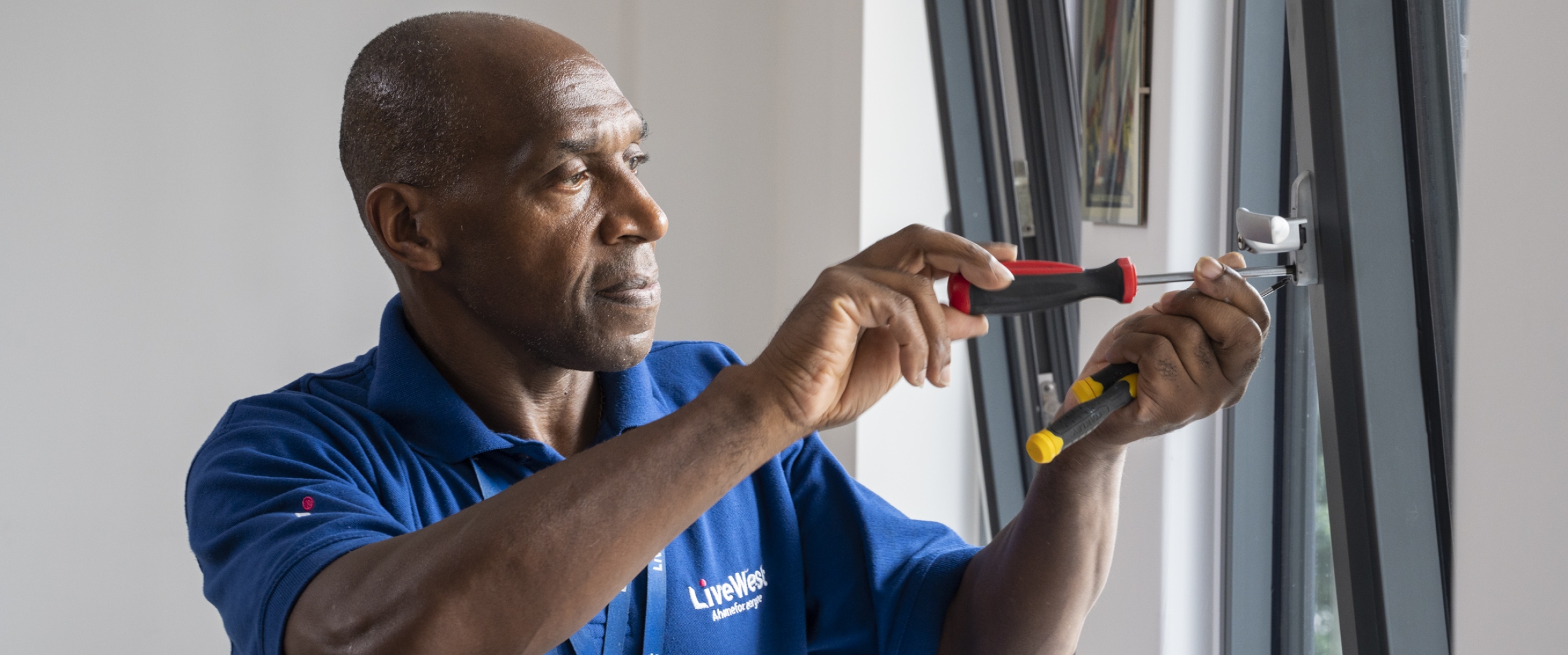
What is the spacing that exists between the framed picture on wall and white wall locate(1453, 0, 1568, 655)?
2.60ft

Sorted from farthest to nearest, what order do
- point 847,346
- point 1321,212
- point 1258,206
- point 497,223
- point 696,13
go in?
point 696,13 < point 1258,206 < point 1321,212 < point 497,223 < point 847,346

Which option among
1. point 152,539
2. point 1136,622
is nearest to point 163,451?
point 152,539

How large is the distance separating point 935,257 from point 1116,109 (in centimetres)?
94

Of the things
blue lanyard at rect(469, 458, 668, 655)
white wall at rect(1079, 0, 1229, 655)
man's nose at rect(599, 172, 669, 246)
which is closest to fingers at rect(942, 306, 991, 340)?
man's nose at rect(599, 172, 669, 246)

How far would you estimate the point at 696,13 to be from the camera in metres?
2.95

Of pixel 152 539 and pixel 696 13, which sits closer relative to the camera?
pixel 152 539

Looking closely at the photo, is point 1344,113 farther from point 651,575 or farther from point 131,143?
point 131,143

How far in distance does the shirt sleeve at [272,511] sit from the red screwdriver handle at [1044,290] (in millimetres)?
488

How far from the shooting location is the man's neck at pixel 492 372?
1.20m

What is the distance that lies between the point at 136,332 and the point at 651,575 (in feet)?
6.36

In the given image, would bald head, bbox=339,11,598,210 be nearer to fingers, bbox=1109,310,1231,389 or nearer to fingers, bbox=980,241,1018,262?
fingers, bbox=980,241,1018,262

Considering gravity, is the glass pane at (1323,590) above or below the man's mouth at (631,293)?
below

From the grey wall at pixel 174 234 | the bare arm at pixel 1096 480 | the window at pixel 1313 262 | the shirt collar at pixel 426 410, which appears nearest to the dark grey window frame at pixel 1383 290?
the window at pixel 1313 262

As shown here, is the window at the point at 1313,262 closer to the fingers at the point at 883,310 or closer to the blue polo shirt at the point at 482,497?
the blue polo shirt at the point at 482,497
